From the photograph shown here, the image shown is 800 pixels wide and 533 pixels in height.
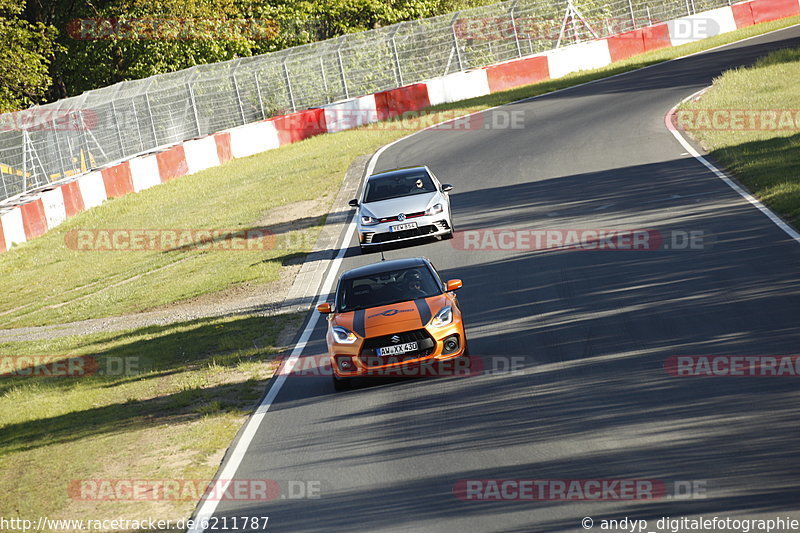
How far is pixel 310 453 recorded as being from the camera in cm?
935


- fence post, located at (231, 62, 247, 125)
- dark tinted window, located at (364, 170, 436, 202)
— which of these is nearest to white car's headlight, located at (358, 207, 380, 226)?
dark tinted window, located at (364, 170, 436, 202)

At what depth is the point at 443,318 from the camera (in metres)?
11.3

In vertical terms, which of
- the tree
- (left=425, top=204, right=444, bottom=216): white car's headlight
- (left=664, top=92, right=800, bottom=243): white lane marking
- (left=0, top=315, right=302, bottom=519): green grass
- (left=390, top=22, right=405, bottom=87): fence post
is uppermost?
the tree

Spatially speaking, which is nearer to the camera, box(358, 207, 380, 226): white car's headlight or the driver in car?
the driver in car

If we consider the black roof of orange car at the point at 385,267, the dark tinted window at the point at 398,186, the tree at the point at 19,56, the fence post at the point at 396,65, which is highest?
the tree at the point at 19,56

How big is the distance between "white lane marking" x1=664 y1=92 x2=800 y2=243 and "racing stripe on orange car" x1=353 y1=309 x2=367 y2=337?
6.84m

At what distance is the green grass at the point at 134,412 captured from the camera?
9727 millimetres

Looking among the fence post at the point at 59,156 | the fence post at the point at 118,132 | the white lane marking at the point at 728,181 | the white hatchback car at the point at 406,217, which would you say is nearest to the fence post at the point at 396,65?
the fence post at the point at 118,132

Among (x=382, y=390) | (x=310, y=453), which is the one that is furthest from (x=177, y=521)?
(x=382, y=390)

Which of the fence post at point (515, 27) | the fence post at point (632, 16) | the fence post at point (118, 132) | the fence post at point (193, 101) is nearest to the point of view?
the fence post at point (118, 132)

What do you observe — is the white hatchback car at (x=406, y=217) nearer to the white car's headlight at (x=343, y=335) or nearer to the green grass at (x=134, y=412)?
the green grass at (x=134, y=412)

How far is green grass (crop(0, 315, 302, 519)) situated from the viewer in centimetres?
973

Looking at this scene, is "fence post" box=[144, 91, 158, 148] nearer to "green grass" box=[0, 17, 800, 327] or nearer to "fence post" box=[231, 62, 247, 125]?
"green grass" box=[0, 17, 800, 327]

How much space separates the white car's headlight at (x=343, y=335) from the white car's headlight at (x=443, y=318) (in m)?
0.98
